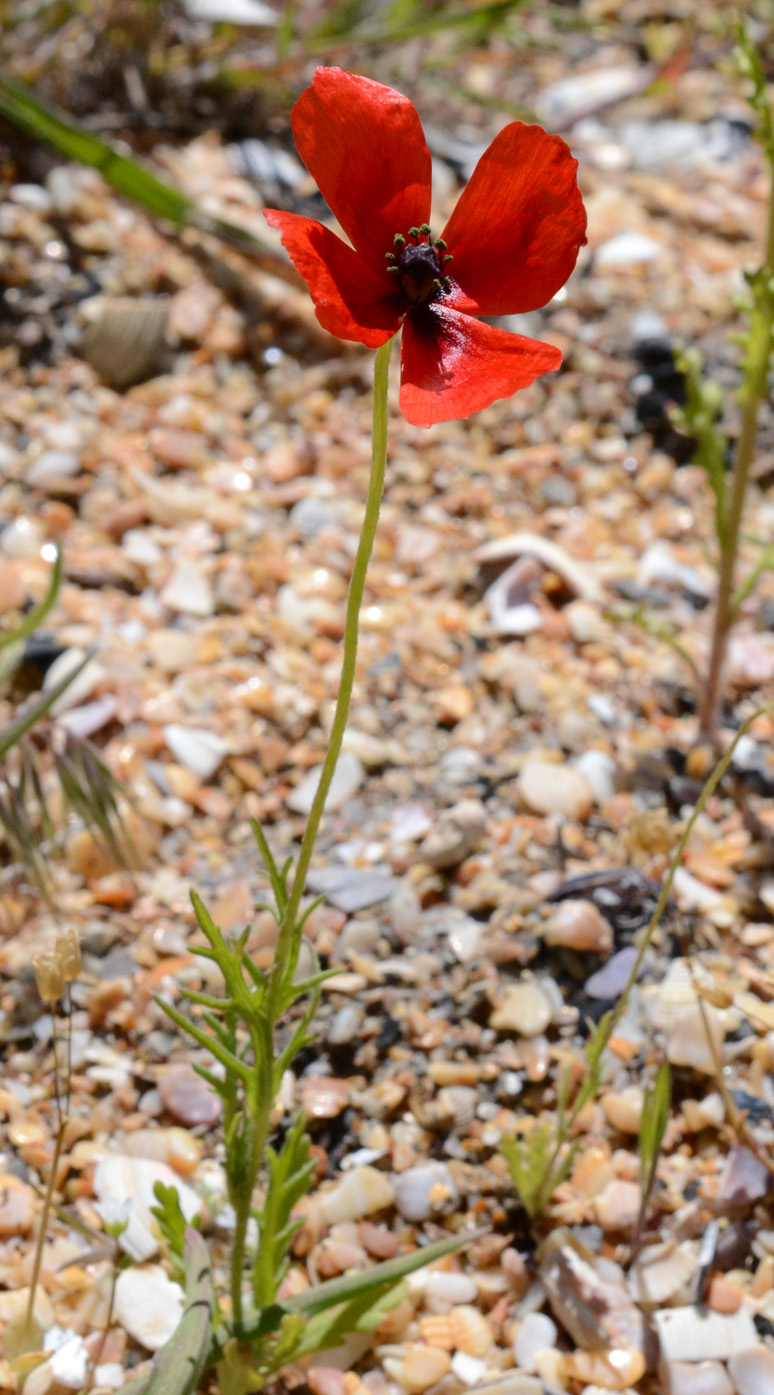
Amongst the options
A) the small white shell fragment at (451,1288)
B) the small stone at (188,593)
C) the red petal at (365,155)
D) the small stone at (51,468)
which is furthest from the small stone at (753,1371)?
the small stone at (51,468)

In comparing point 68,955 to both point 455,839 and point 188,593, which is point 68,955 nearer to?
point 455,839

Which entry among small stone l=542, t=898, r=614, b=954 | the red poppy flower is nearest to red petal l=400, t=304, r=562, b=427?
the red poppy flower

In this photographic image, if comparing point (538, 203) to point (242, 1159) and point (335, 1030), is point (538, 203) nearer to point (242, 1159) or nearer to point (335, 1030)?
point (242, 1159)

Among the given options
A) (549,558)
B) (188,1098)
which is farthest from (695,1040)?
(549,558)

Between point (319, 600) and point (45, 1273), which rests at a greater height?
point (319, 600)

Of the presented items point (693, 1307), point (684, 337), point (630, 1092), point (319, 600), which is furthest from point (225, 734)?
point (684, 337)
